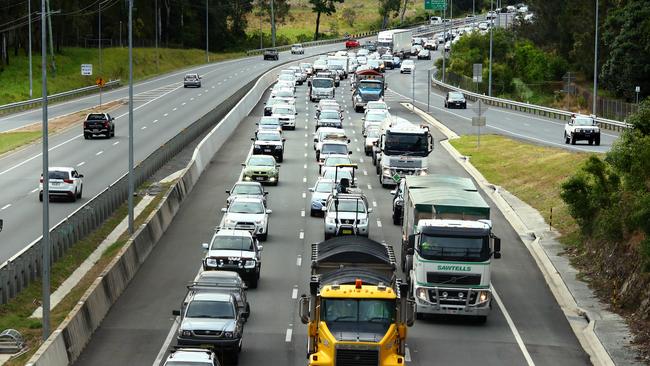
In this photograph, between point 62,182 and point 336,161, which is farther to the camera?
point 336,161

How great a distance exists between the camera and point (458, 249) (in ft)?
102

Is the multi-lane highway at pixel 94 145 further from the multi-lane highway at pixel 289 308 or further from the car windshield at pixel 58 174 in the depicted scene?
the multi-lane highway at pixel 289 308

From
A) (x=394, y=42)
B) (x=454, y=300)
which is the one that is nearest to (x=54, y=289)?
(x=454, y=300)

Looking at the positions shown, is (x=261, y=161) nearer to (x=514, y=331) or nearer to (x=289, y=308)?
(x=289, y=308)

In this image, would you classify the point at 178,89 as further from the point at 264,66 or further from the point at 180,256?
the point at 180,256

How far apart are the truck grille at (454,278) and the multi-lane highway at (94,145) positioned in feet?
55.7

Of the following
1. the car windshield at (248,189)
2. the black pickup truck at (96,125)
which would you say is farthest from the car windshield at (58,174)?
the black pickup truck at (96,125)

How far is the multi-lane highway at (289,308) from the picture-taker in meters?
29.2

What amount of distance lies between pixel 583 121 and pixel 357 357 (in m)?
51.9

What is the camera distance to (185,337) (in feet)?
89.3

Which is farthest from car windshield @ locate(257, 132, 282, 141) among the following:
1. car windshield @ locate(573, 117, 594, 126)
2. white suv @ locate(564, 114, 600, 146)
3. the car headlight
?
the car headlight

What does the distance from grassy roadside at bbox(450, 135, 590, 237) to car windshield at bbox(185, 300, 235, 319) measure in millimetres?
20102

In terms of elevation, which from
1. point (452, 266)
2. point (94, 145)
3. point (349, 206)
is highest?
point (452, 266)

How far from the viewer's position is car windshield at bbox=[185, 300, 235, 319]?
28.0 metres
